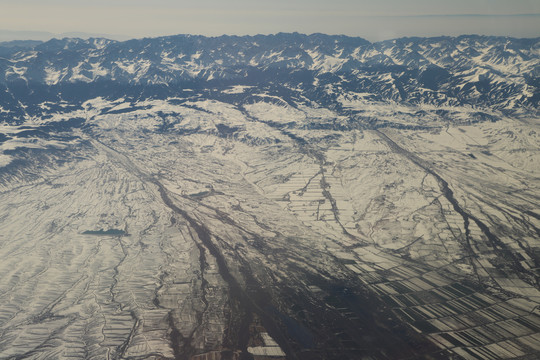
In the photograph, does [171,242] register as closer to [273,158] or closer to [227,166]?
[227,166]

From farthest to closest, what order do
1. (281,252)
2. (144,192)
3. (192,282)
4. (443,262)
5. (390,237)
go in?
(144,192) < (390,237) < (281,252) < (443,262) < (192,282)

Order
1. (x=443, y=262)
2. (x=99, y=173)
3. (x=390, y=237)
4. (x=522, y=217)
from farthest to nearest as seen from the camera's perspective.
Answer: (x=99, y=173), (x=522, y=217), (x=390, y=237), (x=443, y=262)

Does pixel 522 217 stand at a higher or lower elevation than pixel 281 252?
higher

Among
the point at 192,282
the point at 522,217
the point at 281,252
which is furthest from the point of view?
the point at 522,217

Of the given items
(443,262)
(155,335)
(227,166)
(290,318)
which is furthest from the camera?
(227,166)

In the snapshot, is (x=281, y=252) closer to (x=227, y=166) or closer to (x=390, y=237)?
(x=390, y=237)

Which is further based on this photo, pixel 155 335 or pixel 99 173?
pixel 99 173

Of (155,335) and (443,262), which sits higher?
(443,262)

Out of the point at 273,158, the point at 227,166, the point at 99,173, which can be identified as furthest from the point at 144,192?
the point at 273,158

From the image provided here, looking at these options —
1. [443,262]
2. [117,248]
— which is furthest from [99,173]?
[443,262]
